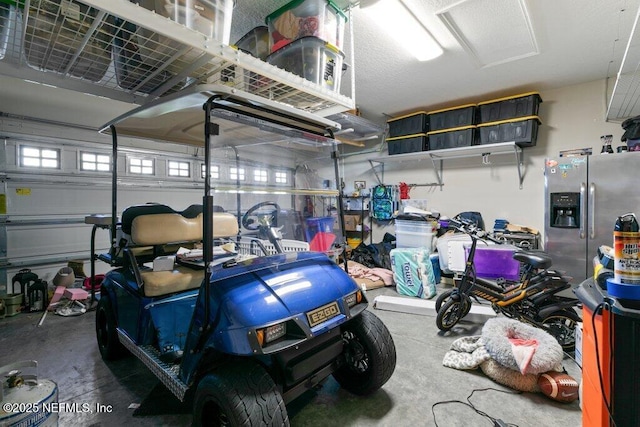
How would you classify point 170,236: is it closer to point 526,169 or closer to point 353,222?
point 353,222

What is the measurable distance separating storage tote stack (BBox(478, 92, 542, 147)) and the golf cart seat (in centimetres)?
425

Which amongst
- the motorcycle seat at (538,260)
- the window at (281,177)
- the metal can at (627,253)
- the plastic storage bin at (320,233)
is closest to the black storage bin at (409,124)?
the motorcycle seat at (538,260)

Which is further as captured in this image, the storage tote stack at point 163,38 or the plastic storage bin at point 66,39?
the storage tote stack at point 163,38

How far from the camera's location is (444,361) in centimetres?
227

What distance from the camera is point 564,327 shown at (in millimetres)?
2393

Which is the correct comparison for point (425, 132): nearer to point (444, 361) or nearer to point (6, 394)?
point (444, 361)

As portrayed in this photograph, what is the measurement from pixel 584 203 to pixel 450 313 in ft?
7.64

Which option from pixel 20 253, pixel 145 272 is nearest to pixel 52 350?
pixel 145 272

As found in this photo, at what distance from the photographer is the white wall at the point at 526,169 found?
409 cm

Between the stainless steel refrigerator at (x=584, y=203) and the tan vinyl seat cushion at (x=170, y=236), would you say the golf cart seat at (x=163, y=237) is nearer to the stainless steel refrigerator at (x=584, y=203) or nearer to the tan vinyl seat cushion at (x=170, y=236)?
the tan vinyl seat cushion at (x=170, y=236)

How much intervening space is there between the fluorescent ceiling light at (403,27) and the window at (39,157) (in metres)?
4.73

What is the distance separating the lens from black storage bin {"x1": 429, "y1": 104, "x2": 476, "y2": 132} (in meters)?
4.55

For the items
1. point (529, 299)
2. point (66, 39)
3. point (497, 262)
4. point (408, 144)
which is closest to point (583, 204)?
point (497, 262)

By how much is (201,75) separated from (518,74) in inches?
164
